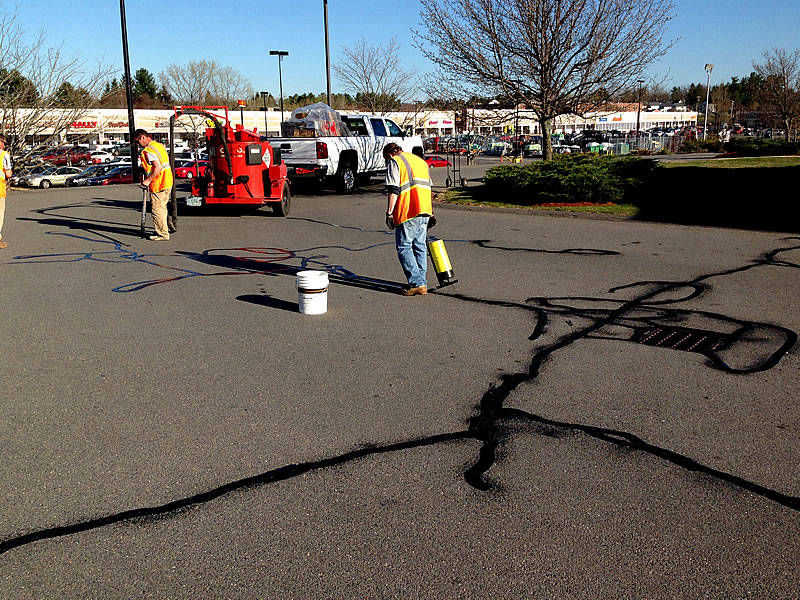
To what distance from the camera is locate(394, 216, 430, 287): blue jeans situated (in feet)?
27.7

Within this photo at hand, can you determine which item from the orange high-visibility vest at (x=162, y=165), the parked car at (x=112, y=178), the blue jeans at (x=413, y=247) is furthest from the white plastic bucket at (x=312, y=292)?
the parked car at (x=112, y=178)

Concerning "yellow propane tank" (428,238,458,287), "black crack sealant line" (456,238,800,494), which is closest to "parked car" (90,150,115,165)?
"yellow propane tank" (428,238,458,287)

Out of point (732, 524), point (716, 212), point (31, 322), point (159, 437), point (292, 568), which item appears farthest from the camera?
point (716, 212)

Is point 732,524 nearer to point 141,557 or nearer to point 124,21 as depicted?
point 141,557

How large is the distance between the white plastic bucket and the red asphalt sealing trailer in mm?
8483

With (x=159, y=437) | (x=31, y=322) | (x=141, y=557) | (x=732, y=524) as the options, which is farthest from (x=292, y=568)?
(x=31, y=322)

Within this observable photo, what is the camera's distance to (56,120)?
2770 cm

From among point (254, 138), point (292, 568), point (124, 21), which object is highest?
point (124, 21)

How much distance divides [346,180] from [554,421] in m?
17.7

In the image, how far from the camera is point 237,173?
15625 mm

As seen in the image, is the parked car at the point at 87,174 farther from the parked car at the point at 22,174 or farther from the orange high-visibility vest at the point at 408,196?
the orange high-visibility vest at the point at 408,196

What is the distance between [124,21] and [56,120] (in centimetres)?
447

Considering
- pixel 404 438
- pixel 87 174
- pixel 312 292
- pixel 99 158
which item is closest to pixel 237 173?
pixel 312 292

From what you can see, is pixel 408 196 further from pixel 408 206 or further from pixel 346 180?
pixel 346 180
